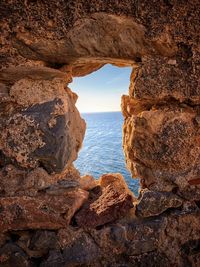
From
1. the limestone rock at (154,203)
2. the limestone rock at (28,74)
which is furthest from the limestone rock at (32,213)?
the limestone rock at (28,74)

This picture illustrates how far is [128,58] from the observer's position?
138cm

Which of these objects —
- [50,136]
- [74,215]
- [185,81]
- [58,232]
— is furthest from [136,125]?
[58,232]

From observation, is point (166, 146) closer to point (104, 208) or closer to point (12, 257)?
point (104, 208)

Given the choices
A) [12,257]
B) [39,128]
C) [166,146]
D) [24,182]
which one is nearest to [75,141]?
[39,128]

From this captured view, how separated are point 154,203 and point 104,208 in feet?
0.85

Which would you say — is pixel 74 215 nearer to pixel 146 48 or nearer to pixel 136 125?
pixel 136 125

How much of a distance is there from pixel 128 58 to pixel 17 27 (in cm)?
Result: 55

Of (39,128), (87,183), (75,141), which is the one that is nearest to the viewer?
(39,128)

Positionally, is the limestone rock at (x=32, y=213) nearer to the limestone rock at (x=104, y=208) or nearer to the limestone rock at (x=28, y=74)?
the limestone rock at (x=104, y=208)

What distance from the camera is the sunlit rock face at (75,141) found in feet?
4.19

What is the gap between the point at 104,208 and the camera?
1397mm

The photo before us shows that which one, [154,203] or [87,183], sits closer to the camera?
[154,203]

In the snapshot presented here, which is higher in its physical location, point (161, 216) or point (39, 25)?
point (39, 25)

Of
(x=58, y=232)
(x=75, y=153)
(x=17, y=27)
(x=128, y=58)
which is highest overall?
(x=17, y=27)
